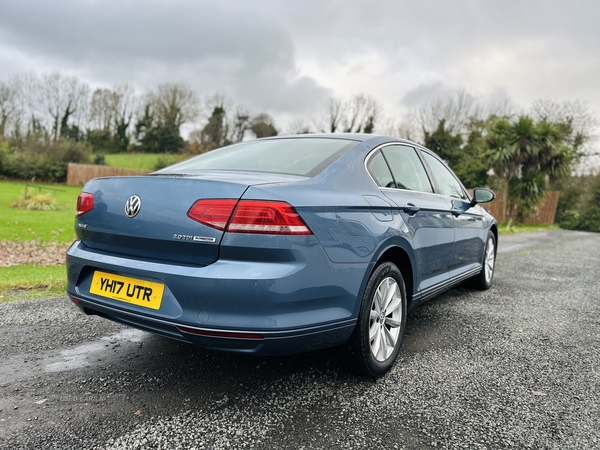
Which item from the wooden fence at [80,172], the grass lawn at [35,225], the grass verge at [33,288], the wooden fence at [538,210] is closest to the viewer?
the grass verge at [33,288]

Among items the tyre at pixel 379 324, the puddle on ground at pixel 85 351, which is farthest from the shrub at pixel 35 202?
the tyre at pixel 379 324

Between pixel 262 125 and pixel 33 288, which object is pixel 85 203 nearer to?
pixel 33 288

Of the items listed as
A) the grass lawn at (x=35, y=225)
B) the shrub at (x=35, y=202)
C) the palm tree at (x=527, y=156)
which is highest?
the palm tree at (x=527, y=156)

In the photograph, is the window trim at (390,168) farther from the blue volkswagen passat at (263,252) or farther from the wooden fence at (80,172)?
the wooden fence at (80,172)

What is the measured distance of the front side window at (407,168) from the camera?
3.16m

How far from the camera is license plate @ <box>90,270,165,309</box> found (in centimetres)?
217

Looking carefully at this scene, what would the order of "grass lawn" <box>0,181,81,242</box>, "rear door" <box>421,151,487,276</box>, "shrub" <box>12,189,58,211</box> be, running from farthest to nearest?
"shrub" <box>12,189,58,211</box> → "grass lawn" <box>0,181,81,242</box> → "rear door" <box>421,151,487,276</box>

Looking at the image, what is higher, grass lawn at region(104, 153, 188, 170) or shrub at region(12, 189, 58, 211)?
grass lawn at region(104, 153, 188, 170)

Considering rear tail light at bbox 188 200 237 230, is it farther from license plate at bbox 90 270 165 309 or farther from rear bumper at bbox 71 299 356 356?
rear bumper at bbox 71 299 356 356

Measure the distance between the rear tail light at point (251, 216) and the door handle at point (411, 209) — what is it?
42.6 inches

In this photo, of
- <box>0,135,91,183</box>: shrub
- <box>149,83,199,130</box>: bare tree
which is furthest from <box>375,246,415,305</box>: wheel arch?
Result: <box>149,83,199,130</box>: bare tree

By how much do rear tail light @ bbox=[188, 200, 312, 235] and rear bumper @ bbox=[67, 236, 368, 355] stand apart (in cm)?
11

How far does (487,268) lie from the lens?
17.2 feet

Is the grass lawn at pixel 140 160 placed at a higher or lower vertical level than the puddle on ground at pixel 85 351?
higher
